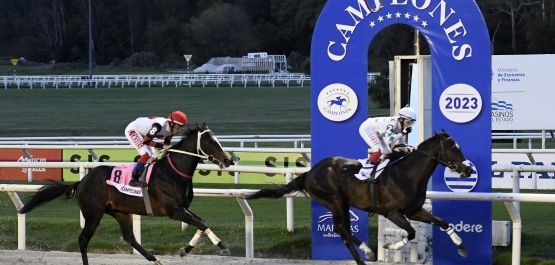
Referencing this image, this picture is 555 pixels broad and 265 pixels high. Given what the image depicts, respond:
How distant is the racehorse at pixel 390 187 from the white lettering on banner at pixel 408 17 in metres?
0.78

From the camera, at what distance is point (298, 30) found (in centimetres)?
5094

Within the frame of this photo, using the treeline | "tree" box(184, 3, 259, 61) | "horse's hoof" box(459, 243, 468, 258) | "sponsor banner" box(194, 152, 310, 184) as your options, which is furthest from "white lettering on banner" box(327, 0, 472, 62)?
"tree" box(184, 3, 259, 61)

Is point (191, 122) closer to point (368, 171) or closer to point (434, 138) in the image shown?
point (368, 171)

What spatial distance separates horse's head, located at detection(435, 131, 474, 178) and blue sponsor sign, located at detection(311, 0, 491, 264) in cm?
53

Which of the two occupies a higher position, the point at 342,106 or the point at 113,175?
the point at 342,106

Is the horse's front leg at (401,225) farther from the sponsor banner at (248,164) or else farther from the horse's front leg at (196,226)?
the sponsor banner at (248,164)

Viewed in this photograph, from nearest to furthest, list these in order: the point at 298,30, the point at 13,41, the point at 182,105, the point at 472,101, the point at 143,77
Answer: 1. the point at 472,101
2. the point at 182,105
3. the point at 143,77
4. the point at 298,30
5. the point at 13,41

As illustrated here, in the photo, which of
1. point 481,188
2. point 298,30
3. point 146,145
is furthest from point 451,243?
point 298,30

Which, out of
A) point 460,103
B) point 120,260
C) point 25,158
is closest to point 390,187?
point 460,103

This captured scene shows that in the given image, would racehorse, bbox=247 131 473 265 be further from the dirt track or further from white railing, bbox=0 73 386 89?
white railing, bbox=0 73 386 89

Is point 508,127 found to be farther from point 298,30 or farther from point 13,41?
point 13,41

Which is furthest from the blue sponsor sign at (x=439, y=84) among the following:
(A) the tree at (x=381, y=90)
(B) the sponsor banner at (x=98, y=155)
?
(A) the tree at (x=381, y=90)

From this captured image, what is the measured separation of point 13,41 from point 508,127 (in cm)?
5306

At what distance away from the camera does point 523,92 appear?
A: 14.7 m
